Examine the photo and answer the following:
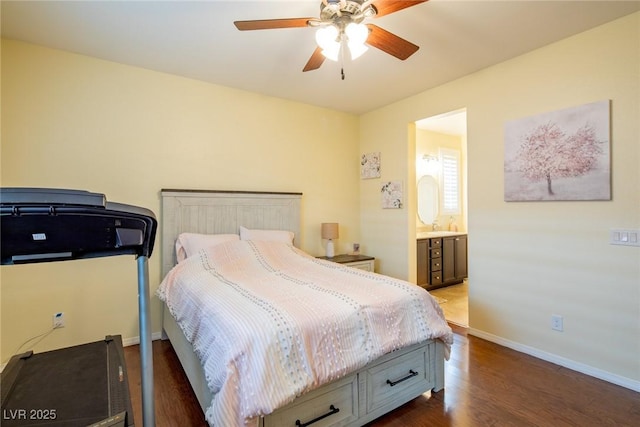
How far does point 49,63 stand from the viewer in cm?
256

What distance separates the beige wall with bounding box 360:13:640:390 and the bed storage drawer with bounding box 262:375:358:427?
1914 mm

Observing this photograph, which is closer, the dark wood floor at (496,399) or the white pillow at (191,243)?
the dark wood floor at (496,399)

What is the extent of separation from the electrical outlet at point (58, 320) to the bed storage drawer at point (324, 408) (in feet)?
7.34

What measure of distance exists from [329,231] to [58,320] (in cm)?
275

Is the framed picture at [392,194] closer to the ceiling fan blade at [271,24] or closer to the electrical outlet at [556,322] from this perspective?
the electrical outlet at [556,322]

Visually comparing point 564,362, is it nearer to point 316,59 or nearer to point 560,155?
point 560,155

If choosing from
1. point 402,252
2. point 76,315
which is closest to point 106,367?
point 76,315

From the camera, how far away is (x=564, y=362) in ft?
8.05

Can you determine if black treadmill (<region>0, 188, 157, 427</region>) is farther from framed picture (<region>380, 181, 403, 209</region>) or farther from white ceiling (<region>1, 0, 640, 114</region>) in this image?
framed picture (<region>380, 181, 403, 209</region>)

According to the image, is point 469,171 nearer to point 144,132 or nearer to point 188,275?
point 188,275

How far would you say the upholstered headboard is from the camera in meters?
3.01

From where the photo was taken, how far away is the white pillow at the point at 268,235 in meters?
3.25

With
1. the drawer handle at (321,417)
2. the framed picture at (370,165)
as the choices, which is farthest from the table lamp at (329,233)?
the drawer handle at (321,417)

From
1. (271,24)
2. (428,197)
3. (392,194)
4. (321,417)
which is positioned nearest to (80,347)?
(321,417)
